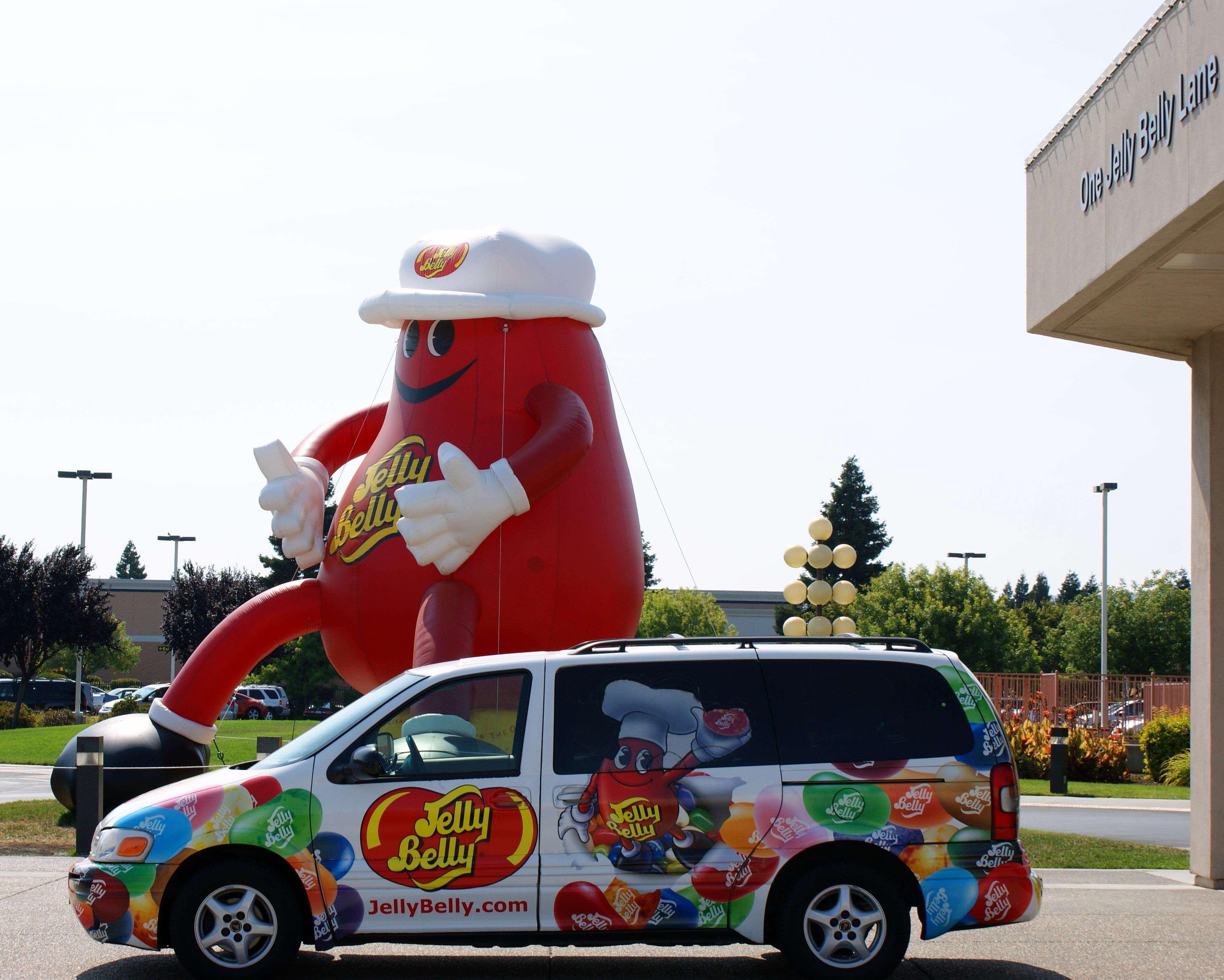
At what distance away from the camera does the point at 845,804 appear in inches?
257

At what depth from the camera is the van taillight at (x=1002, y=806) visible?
21.5 feet

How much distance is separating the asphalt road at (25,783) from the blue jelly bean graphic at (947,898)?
39.3ft

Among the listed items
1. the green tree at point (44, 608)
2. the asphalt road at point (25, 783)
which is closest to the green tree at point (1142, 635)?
the green tree at point (44, 608)

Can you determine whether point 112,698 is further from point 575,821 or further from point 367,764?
point 575,821

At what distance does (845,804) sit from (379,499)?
6864 mm

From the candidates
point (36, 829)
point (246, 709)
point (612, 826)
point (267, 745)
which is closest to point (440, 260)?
point (267, 745)

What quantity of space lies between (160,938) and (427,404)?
22.2ft

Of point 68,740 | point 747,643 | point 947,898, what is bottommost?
point 68,740

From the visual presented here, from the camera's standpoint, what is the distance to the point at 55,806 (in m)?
15.2

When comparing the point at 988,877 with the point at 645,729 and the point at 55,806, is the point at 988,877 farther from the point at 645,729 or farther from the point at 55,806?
the point at 55,806

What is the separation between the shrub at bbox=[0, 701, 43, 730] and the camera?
36375 mm

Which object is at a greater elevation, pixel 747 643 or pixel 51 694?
pixel 747 643

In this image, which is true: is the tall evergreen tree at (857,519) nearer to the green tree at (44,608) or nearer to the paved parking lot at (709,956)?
the green tree at (44,608)

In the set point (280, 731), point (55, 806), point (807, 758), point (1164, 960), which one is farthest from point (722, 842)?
point (280, 731)
